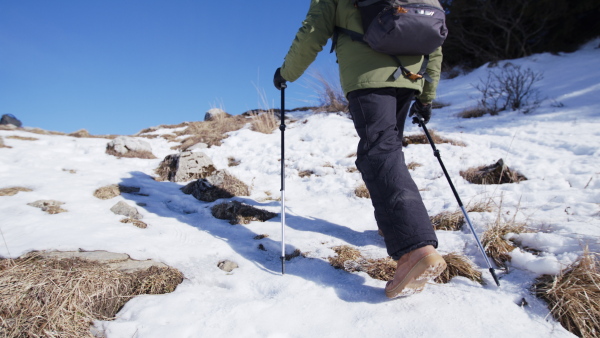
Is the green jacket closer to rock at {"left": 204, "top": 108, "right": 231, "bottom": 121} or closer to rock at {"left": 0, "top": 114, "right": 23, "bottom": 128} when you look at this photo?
rock at {"left": 204, "top": 108, "right": 231, "bottom": 121}

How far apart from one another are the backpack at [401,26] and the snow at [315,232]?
3.98 feet

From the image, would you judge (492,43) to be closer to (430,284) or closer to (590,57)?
(590,57)

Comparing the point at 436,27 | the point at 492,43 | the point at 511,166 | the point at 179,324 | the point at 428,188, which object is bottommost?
the point at 179,324

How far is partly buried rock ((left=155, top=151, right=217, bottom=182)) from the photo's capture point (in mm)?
4438

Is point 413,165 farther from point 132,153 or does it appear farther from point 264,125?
point 132,153

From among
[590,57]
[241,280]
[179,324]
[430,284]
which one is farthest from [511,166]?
[590,57]

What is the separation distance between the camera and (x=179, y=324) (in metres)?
1.47

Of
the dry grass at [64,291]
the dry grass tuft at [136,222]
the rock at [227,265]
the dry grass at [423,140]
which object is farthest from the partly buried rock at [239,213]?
the dry grass at [423,140]

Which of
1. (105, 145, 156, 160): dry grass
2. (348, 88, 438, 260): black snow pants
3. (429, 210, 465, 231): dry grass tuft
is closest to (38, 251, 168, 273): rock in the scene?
(348, 88, 438, 260): black snow pants

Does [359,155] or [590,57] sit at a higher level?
[590,57]

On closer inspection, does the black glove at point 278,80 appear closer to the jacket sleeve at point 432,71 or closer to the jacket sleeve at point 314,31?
the jacket sleeve at point 314,31

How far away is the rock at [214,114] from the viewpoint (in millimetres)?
9587

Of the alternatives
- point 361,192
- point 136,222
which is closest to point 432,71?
point 361,192

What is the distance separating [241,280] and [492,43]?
1230cm
